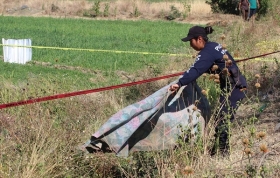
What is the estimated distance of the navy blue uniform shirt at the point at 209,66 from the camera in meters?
5.87

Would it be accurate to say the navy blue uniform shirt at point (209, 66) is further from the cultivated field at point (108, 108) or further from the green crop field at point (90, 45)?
the green crop field at point (90, 45)

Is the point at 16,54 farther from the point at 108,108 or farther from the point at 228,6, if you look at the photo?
the point at 228,6

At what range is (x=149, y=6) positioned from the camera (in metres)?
36.7

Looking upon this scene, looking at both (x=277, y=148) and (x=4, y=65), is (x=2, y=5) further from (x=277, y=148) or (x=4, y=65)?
(x=277, y=148)

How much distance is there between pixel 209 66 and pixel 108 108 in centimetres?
229

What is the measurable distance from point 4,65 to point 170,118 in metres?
8.72

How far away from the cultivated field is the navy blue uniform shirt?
0.30 meters

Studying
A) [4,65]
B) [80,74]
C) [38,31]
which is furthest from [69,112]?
[38,31]

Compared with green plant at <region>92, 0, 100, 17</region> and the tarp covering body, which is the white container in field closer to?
the tarp covering body

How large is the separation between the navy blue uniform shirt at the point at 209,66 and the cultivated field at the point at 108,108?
0.98 ft

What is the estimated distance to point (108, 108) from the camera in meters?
8.06

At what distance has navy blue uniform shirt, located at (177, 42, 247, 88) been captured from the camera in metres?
5.87

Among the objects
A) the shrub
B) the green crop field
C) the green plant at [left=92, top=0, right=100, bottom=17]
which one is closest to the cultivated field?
the green crop field


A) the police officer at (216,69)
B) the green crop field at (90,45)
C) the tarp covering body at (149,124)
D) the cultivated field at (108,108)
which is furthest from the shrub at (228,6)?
the tarp covering body at (149,124)
